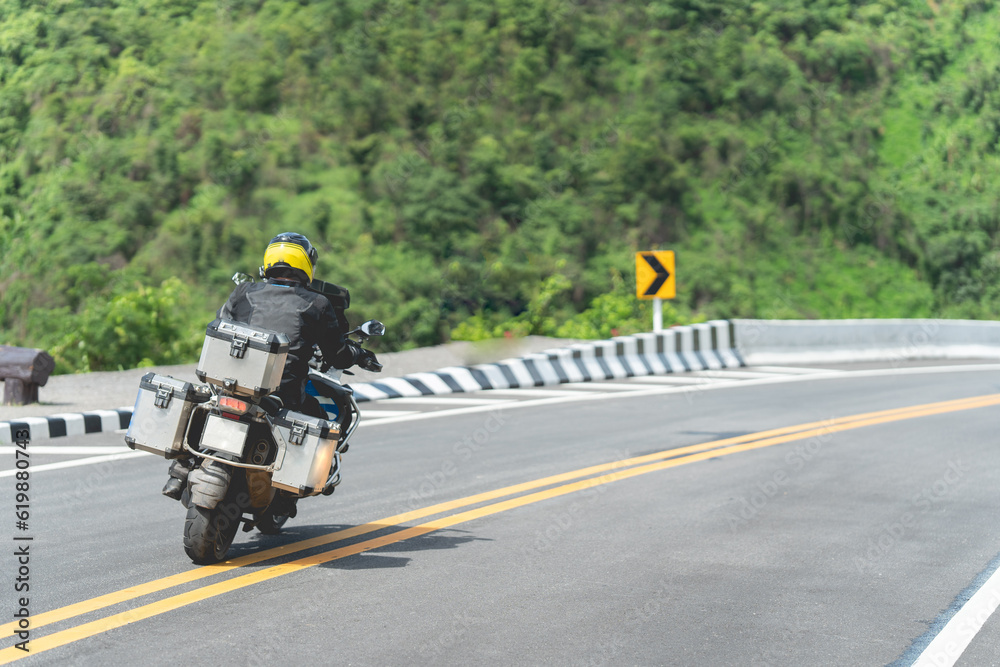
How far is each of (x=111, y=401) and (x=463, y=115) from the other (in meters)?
27.7

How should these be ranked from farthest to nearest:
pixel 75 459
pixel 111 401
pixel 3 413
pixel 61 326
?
pixel 61 326 < pixel 111 401 < pixel 3 413 < pixel 75 459

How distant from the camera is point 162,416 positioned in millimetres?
6023

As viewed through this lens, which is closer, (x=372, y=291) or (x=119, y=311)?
(x=119, y=311)

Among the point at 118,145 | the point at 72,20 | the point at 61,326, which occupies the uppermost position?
the point at 72,20

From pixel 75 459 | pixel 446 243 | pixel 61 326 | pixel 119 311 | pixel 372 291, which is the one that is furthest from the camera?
pixel 446 243

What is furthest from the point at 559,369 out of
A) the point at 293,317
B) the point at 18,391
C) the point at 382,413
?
the point at 293,317

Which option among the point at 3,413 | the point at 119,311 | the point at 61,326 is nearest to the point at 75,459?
the point at 3,413

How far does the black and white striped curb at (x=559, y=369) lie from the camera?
472 inches

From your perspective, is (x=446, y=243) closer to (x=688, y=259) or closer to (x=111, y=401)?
(x=688, y=259)

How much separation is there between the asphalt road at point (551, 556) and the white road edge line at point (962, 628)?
51 mm

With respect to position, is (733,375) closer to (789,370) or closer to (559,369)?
(789,370)

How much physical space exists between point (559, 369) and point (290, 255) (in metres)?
11.9

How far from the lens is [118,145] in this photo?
3944cm

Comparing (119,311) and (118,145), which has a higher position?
(118,145)
